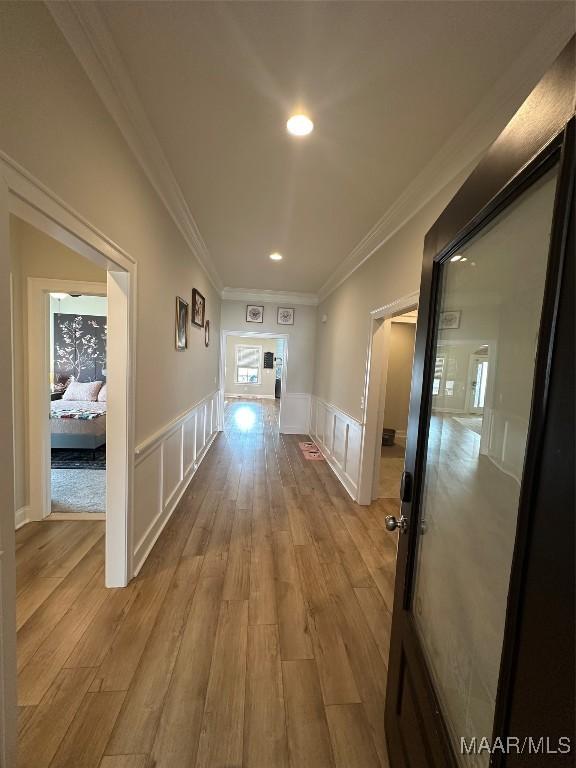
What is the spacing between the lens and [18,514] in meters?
2.48

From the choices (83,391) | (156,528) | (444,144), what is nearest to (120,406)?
(156,528)

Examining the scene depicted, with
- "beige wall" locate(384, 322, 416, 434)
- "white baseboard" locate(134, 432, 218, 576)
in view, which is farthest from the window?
"white baseboard" locate(134, 432, 218, 576)

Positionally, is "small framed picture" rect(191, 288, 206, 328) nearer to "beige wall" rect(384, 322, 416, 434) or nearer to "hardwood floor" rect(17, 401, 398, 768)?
"hardwood floor" rect(17, 401, 398, 768)

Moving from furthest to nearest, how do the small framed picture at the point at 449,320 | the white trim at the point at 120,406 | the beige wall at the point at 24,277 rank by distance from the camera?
1. the beige wall at the point at 24,277
2. the white trim at the point at 120,406
3. the small framed picture at the point at 449,320

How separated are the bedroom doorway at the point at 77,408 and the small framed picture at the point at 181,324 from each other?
579 mm

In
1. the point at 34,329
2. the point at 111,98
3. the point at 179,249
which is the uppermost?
the point at 111,98

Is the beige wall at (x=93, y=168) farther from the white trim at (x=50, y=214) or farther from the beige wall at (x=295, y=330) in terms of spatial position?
the beige wall at (x=295, y=330)

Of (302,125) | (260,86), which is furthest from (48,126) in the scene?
(302,125)

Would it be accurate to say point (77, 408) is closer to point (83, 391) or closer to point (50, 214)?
point (83, 391)

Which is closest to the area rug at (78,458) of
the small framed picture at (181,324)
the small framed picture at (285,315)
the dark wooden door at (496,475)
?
the small framed picture at (181,324)

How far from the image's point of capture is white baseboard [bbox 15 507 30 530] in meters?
2.48

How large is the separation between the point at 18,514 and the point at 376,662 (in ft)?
9.25

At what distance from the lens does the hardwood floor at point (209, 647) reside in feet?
3.83

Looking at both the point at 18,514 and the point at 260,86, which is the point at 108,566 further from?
the point at 260,86
